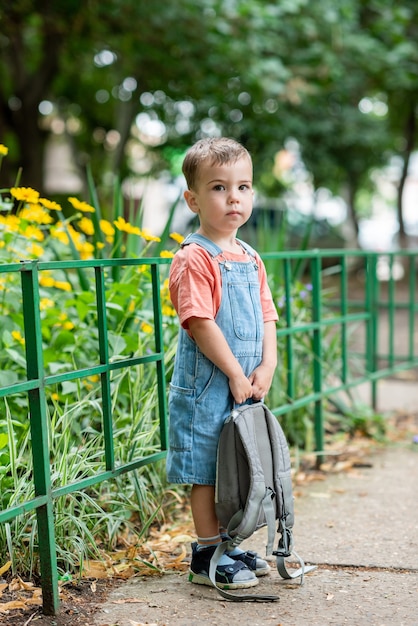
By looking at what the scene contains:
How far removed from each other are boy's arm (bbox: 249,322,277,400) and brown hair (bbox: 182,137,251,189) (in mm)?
565

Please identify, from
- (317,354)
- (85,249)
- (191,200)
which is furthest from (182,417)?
(317,354)

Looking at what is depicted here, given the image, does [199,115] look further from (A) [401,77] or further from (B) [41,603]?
(B) [41,603]

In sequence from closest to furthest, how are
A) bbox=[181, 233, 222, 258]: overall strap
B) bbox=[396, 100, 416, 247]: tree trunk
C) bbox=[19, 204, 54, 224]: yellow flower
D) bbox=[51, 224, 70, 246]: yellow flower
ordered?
bbox=[181, 233, 222, 258]: overall strap, bbox=[19, 204, 54, 224]: yellow flower, bbox=[51, 224, 70, 246]: yellow flower, bbox=[396, 100, 416, 247]: tree trunk

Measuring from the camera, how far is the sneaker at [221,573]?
2621mm

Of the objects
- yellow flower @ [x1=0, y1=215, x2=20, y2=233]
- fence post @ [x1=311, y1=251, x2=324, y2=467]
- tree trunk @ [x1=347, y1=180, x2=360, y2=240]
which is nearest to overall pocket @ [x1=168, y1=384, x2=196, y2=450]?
yellow flower @ [x1=0, y1=215, x2=20, y2=233]

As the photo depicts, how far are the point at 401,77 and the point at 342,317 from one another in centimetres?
648

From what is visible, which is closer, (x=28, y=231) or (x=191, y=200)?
(x=191, y=200)

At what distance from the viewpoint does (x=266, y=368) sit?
2.63 meters

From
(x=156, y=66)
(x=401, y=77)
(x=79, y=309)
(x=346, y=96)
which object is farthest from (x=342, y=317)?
(x=346, y=96)

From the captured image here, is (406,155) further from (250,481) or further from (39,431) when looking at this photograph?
(39,431)

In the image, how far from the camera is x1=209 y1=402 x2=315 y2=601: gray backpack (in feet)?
8.11

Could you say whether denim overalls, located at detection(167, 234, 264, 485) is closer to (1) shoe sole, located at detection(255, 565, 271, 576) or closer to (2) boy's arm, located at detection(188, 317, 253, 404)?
(2) boy's arm, located at detection(188, 317, 253, 404)

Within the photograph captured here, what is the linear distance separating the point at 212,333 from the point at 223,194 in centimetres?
45

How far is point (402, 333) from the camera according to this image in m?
9.69
